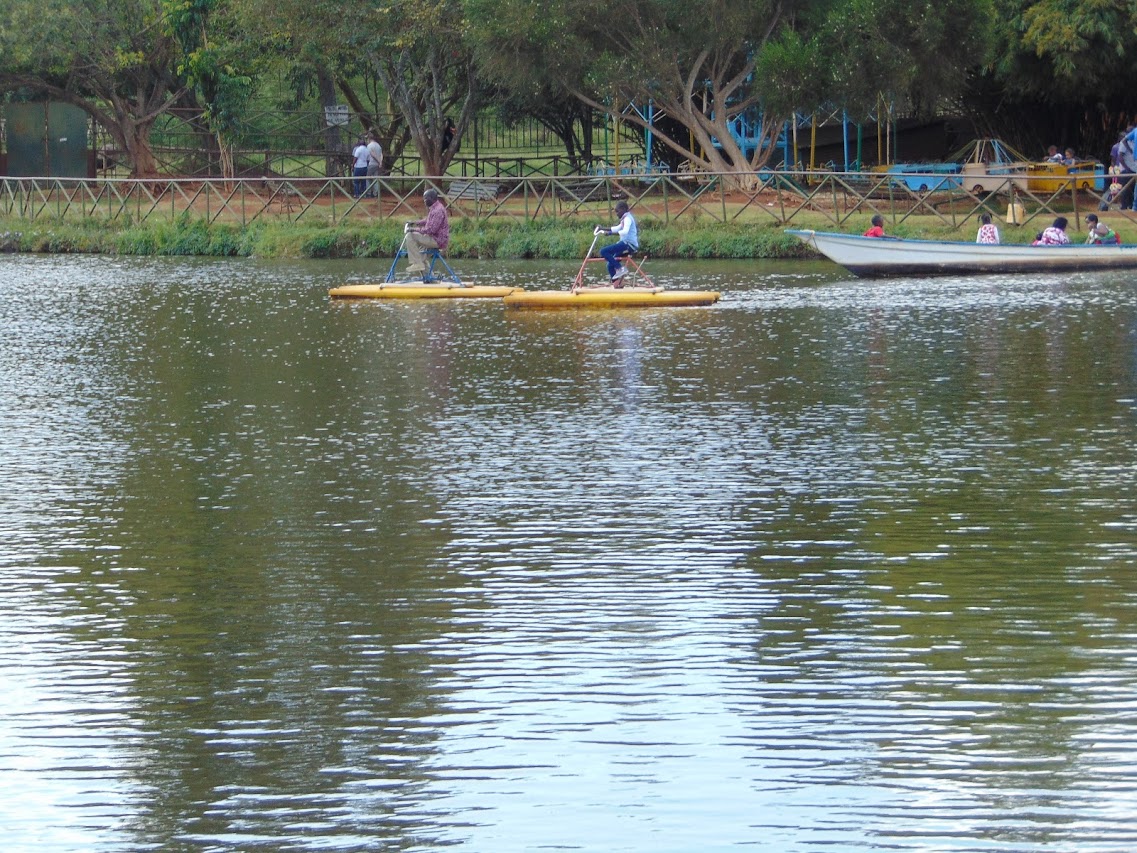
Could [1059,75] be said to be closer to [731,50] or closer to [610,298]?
[731,50]

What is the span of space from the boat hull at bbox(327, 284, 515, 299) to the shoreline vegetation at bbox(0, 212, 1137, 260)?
7153 mm

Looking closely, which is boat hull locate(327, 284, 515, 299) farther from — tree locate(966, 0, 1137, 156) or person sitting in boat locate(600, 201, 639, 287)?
tree locate(966, 0, 1137, 156)

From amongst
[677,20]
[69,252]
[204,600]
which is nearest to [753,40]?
[677,20]

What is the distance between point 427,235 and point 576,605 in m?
17.0

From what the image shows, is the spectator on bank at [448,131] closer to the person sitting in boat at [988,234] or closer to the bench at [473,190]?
the bench at [473,190]

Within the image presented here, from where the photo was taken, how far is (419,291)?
80.4 ft

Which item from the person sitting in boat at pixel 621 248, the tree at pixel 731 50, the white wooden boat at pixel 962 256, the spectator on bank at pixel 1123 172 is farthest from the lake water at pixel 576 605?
the tree at pixel 731 50

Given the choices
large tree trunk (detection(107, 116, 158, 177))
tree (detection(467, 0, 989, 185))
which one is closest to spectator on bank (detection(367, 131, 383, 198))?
tree (detection(467, 0, 989, 185))

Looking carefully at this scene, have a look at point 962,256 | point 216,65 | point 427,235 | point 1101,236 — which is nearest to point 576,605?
point 427,235

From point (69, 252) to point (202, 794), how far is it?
31.3 metres

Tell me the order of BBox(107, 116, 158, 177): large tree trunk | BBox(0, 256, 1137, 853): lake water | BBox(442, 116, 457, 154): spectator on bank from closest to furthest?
BBox(0, 256, 1137, 853): lake water → BBox(442, 116, 457, 154): spectator on bank → BBox(107, 116, 158, 177): large tree trunk

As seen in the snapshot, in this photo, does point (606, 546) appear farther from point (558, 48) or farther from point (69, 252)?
point (69, 252)

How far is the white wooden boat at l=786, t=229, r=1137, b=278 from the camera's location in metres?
25.9

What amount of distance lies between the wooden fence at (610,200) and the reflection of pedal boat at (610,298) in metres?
9.33
